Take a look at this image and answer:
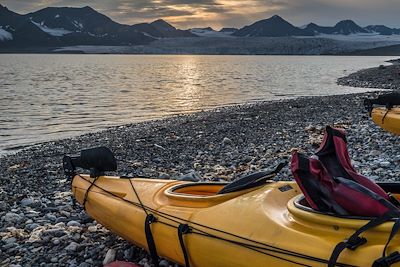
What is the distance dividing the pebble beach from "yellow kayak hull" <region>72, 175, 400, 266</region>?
0.47m

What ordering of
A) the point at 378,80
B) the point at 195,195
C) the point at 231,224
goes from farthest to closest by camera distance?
1. the point at 378,80
2. the point at 195,195
3. the point at 231,224

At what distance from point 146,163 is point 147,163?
2 cm

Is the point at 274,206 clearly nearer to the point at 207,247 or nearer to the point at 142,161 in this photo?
the point at 207,247

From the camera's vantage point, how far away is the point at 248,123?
16.1 metres

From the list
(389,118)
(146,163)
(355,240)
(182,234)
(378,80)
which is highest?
(355,240)

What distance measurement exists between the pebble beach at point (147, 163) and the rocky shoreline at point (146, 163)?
13 mm

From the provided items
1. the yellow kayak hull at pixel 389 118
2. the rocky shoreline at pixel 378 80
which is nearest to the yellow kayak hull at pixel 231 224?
the yellow kayak hull at pixel 389 118

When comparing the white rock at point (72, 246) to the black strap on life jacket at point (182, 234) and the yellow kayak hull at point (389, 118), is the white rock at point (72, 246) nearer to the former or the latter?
the black strap on life jacket at point (182, 234)

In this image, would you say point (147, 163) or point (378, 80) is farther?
point (378, 80)

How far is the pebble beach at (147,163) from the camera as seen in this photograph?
18.3ft

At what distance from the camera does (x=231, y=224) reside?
4.28 meters

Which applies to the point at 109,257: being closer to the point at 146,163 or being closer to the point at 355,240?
the point at 355,240

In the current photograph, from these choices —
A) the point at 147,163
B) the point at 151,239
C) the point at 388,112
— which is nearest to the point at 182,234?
the point at 151,239

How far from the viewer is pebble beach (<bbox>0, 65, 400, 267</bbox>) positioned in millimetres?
5566
